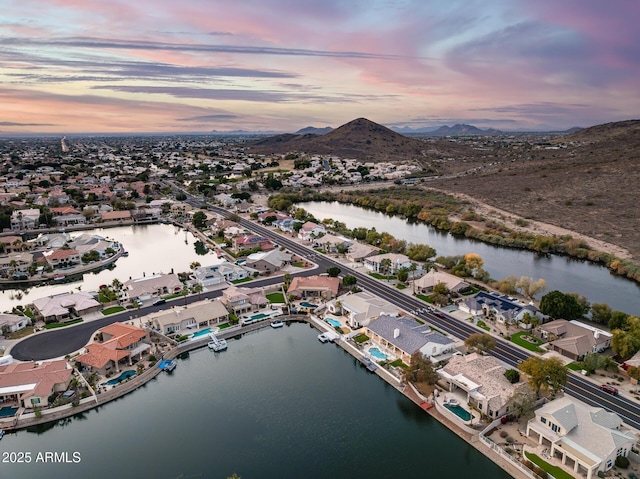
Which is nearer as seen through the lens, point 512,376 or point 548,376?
point 548,376

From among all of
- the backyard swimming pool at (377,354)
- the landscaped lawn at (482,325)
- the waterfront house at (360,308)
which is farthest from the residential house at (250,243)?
the landscaped lawn at (482,325)

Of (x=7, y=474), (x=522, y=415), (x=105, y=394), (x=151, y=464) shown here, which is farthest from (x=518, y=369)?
(x=7, y=474)

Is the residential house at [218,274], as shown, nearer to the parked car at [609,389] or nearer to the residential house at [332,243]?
the residential house at [332,243]

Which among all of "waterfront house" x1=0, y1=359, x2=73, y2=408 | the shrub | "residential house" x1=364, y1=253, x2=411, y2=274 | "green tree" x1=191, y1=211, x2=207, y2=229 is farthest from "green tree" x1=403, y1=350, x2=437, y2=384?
"green tree" x1=191, y1=211, x2=207, y2=229

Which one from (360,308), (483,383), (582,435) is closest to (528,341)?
(483,383)

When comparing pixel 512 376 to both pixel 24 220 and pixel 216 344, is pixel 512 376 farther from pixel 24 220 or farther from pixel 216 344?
pixel 24 220

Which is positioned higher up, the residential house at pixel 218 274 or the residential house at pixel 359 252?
the residential house at pixel 359 252
